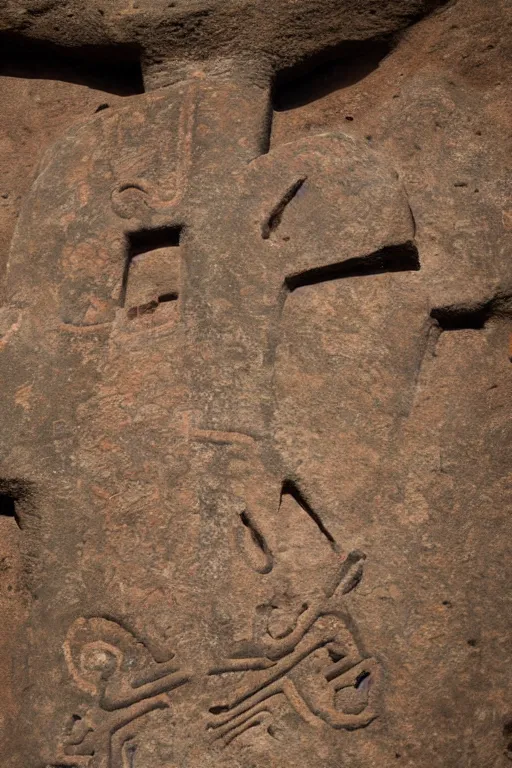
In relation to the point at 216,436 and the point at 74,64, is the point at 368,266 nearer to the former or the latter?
the point at 216,436

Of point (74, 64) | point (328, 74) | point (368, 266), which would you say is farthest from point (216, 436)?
point (74, 64)

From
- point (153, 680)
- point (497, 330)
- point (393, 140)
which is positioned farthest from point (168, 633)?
point (393, 140)

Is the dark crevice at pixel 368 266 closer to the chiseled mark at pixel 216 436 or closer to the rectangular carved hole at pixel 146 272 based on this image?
the rectangular carved hole at pixel 146 272

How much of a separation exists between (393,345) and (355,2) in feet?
3.37

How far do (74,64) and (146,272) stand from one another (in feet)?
2.74

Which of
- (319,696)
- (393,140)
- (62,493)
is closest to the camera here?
(319,696)

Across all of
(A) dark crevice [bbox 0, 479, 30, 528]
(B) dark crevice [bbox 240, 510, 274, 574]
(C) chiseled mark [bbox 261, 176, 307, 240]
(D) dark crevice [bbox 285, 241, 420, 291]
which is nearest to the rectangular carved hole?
(C) chiseled mark [bbox 261, 176, 307, 240]

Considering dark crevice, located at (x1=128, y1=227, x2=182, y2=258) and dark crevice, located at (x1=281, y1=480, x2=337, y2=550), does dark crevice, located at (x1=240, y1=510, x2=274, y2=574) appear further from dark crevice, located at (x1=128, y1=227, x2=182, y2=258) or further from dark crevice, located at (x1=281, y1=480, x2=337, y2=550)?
dark crevice, located at (x1=128, y1=227, x2=182, y2=258)

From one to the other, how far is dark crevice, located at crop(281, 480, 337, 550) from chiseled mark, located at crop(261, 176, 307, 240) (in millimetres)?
664

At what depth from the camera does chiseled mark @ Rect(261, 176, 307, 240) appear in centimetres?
341

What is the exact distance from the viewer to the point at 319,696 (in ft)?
9.54

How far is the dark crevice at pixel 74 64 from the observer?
12.7 ft

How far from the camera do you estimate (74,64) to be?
3955 millimetres

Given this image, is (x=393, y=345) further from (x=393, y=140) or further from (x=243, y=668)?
(x=243, y=668)
